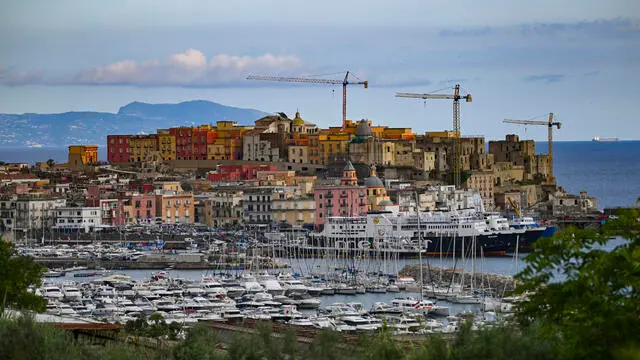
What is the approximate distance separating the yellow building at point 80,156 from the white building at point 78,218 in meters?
18.7

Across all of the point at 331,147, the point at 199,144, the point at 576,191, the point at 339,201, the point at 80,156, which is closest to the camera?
the point at 339,201

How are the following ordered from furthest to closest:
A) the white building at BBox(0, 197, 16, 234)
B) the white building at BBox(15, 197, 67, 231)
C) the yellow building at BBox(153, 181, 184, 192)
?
the yellow building at BBox(153, 181, 184, 192)
the white building at BBox(15, 197, 67, 231)
the white building at BBox(0, 197, 16, 234)

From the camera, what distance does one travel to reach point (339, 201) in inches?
2188

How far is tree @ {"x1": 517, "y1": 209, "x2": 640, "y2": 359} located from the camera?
11523 mm

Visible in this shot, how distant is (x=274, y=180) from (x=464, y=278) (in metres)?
24.0

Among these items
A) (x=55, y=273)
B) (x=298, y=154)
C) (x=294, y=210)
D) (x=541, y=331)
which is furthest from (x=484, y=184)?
(x=541, y=331)

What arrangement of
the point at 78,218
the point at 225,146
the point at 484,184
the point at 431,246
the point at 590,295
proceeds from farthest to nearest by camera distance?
the point at 225,146
the point at 484,184
the point at 78,218
the point at 431,246
the point at 590,295

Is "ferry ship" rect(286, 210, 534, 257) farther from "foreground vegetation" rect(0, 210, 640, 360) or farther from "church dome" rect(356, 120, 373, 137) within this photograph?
"foreground vegetation" rect(0, 210, 640, 360)

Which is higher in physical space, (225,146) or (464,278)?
(225,146)

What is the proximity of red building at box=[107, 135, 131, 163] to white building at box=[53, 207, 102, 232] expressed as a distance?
21405mm

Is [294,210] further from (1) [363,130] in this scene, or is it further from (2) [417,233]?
(1) [363,130]

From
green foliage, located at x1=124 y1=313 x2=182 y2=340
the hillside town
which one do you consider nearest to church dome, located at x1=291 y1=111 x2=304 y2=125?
the hillside town

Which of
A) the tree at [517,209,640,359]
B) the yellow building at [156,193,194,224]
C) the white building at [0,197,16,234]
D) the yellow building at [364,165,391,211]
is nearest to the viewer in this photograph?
the tree at [517,209,640,359]

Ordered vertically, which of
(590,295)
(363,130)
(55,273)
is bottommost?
(55,273)
